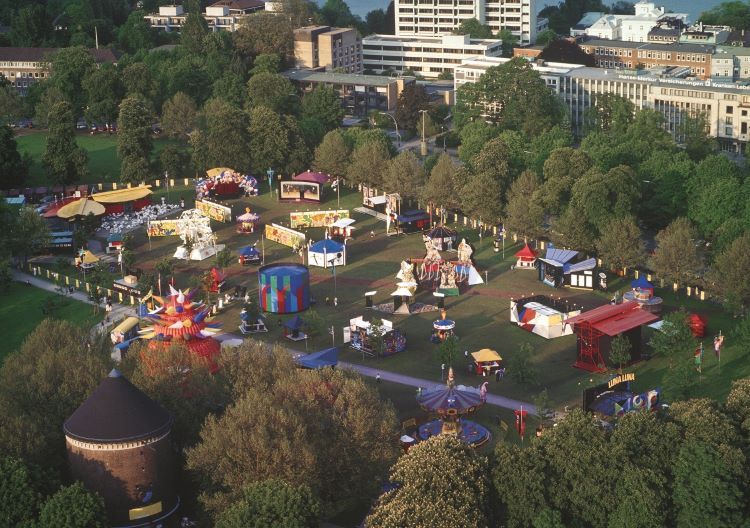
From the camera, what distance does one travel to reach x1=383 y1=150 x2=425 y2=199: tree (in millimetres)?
103688

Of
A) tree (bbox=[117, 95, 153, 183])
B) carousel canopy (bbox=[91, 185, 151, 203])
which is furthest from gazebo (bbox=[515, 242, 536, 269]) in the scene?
tree (bbox=[117, 95, 153, 183])

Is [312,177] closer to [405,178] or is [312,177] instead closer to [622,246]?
[405,178]

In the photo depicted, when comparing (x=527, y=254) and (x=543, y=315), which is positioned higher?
(x=527, y=254)

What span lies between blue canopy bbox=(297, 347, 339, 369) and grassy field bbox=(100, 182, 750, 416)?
3.21m

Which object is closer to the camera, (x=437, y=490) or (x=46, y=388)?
(x=437, y=490)

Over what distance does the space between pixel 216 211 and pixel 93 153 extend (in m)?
29.6

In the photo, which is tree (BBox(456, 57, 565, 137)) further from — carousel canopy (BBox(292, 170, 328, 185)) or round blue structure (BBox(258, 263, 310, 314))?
round blue structure (BBox(258, 263, 310, 314))

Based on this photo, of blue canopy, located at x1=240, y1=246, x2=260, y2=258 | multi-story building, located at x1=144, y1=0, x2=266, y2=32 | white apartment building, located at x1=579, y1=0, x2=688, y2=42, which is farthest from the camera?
multi-story building, located at x1=144, y1=0, x2=266, y2=32

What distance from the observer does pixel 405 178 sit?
10362 cm

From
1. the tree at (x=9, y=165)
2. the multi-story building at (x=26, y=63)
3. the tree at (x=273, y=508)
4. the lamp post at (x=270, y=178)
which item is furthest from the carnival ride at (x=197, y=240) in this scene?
the multi-story building at (x=26, y=63)

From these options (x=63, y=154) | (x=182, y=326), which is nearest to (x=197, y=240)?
(x=63, y=154)

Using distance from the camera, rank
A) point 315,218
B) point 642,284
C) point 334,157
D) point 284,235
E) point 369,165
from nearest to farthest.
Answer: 1. point 642,284
2. point 284,235
3. point 315,218
4. point 369,165
5. point 334,157

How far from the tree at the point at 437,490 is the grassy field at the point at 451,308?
15807mm

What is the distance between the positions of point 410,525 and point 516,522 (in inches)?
183
